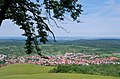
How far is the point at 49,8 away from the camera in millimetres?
13305

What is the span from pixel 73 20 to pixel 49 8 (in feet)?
3.33

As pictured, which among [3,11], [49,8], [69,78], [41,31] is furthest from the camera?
[69,78]

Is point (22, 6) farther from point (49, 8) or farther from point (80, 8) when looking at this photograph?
point (80, 8)

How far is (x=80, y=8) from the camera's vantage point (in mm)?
13055

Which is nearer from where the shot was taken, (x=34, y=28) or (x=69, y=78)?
(x=34, y=28)

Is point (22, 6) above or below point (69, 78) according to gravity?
above

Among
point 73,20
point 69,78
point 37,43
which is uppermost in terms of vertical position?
point 73,20

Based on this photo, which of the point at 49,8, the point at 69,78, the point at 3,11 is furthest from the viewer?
the point at 69,78

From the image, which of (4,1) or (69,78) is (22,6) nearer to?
(4,1)

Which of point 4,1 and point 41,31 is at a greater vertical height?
point 4,1

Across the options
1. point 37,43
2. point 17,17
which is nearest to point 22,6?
point 17,17

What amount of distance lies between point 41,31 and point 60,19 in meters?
1.09

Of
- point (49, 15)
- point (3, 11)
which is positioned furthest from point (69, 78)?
point (3, 11)

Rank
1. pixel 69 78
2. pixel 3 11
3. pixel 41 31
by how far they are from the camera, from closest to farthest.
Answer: pixel 3 11, pixel 41 31, pixel 69 78
